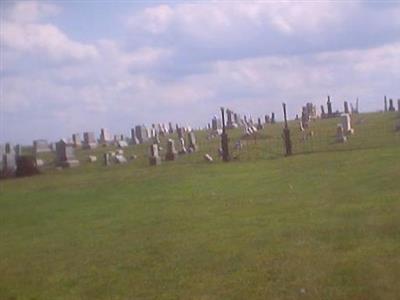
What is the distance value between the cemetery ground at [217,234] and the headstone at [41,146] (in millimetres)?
23337

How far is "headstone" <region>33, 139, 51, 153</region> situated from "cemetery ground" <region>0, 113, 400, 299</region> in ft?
76.6

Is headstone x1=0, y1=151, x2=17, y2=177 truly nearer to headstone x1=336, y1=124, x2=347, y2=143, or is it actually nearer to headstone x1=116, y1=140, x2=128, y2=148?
headstone x1=116, y1=140, x2=128, y2=148

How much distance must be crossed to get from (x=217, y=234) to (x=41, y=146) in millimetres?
39695

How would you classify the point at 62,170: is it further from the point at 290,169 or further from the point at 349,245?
the point at 349,245

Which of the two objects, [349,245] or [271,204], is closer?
[349,245]

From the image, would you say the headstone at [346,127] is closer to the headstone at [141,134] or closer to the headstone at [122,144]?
the headstone at [122,144]

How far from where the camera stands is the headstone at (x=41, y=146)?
51.6m

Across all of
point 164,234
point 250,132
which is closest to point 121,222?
point 164,234

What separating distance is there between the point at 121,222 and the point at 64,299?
22.6ft

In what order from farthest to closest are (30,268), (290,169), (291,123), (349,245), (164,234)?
(291,123), (290,169), (164,234), (30,268), (349,245)

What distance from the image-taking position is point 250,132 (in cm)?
4469

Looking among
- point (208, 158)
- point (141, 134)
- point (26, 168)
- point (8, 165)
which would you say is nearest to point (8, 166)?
point (8, 165)

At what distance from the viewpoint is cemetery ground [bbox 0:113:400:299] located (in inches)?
409

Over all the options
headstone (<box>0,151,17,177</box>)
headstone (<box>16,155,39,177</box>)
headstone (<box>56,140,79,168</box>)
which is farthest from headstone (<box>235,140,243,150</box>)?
headstone (<box>0,151,17,177</box>)
